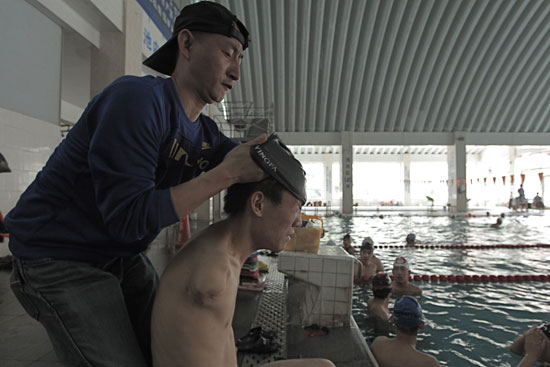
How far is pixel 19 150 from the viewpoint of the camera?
6012mm

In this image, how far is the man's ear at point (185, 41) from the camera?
4.11ft

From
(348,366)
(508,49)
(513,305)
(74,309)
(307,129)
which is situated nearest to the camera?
(74,309)

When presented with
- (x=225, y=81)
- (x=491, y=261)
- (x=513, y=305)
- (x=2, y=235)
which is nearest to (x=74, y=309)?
(x=225, y=81)

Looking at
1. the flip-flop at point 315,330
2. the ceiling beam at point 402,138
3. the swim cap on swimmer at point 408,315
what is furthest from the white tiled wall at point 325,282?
the ceiling beam at point 402,138

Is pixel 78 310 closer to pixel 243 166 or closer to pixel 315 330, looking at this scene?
pixel 243 166

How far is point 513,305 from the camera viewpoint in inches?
196

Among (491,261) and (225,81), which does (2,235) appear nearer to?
(225,81)

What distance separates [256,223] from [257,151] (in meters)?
0.27

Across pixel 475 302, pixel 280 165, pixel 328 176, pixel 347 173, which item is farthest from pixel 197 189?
pixel 328 176

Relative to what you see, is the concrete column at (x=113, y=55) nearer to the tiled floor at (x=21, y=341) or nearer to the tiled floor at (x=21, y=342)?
the tiled floor at (x=21, y=341)

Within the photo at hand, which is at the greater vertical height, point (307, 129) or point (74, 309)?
point (307, 129)

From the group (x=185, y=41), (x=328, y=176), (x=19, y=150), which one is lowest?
(x=185, y=41)

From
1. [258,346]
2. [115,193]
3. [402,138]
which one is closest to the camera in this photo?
[115,193]

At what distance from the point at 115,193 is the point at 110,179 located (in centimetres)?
4
